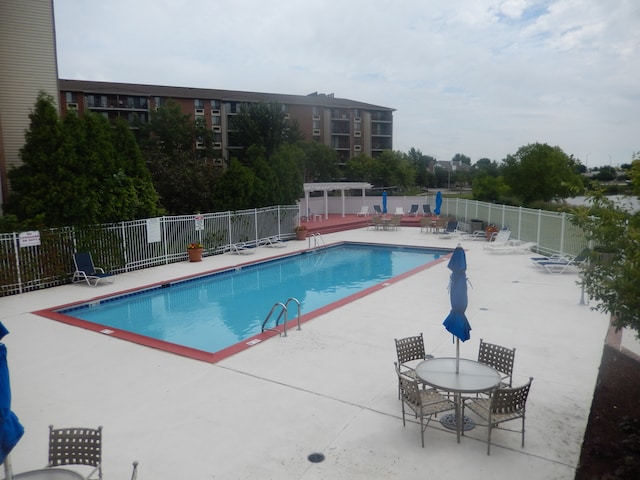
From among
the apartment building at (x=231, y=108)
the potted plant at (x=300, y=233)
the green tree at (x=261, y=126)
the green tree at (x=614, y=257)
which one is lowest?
the potted plant at (x=300, y=233)

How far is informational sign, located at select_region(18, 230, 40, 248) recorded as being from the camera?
42.8 ft

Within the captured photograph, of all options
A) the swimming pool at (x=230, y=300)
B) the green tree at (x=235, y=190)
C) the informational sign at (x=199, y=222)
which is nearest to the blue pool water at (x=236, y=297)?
the swimming pool at (x=230, y=300)

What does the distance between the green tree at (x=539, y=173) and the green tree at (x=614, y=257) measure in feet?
98.7

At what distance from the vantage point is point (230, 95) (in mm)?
63438

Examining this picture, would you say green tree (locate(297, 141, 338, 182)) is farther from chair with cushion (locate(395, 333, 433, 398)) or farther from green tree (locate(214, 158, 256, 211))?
chair with cushion (locate(395, 333, 433, 398))

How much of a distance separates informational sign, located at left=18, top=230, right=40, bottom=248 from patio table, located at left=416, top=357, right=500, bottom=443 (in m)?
11.7

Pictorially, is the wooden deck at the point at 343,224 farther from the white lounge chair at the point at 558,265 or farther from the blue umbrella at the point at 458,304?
the blue umbrella at the point at 458,304

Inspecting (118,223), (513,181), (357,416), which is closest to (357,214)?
(513,181)

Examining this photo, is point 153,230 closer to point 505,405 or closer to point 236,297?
point 236,297

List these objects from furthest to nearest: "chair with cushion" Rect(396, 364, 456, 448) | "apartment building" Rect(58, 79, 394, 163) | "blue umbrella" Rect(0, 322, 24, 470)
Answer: "apartment building" Rect(58, 79, 394, 163) → "chair with cushion" Rect(396, 364, 456, 448) → "blue umbrella" Rect(0, 322, 24, 470)

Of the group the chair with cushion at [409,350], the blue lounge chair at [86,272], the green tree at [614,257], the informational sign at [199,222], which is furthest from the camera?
the informational sign at [199,222]

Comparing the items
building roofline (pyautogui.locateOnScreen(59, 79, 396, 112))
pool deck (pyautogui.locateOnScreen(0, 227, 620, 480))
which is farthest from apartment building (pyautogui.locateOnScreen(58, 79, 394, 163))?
pool deck (pyautogui.locateOnScreen(0, 227, 620, 480))

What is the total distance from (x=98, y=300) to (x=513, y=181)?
2986 centimetres

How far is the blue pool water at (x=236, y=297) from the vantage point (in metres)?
11.0
